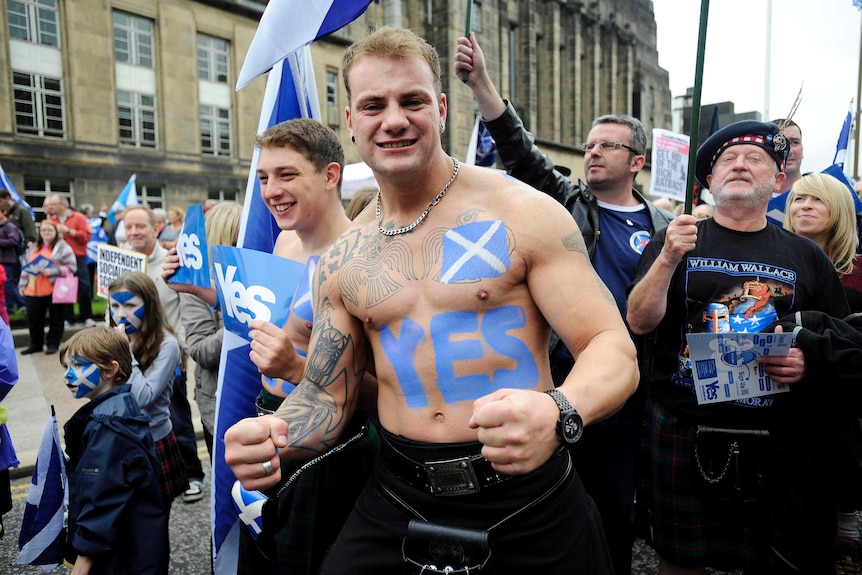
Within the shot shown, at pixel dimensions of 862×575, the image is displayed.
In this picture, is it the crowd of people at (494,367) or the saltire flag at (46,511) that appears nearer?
the crowd of people at (494,367)

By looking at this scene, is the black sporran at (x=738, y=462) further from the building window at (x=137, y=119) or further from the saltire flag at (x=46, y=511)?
the building window at (x=137, y=119)

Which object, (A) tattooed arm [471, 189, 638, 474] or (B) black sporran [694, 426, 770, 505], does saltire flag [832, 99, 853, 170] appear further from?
(A) tattooed arm [471, 189, 638, 474]

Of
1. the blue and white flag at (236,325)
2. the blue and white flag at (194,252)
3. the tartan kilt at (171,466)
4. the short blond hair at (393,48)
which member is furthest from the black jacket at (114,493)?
the short blond hair at (393,48)

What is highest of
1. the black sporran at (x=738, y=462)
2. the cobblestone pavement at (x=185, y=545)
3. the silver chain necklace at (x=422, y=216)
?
the silver chain necklace at (x=422, y=216)

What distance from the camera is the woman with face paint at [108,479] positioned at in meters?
2.62

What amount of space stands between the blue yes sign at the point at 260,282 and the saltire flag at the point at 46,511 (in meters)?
1.23

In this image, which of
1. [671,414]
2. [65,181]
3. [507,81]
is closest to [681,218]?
[671,414]

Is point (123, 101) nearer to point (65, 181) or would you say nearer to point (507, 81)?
point (65, 181)

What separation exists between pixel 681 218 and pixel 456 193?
102 centimetres

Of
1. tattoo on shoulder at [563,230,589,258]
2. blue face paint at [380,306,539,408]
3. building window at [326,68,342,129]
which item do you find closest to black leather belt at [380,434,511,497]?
blue face paint at [380,306,539,408]

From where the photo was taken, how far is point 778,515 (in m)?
2.49

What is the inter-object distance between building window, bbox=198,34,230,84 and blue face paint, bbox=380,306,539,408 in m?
22.8

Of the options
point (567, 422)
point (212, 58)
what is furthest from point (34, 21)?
point (567, 422)

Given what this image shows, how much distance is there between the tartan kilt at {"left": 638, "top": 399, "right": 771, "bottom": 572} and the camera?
2570mm
